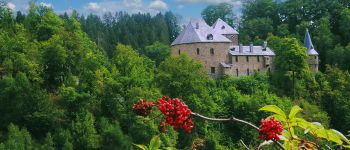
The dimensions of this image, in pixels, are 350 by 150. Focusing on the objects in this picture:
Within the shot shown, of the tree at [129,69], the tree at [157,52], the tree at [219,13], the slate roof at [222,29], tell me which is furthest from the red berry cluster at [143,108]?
the tree at [219,13]

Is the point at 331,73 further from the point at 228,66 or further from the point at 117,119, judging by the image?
the point at 117,119

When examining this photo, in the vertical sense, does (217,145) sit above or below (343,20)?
below

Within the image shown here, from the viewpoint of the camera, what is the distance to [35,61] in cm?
2927

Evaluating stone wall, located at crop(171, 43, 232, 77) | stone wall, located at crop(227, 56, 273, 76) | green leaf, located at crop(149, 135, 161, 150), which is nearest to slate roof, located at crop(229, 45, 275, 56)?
stone wall, located at crop(227, 56, 273, 76)

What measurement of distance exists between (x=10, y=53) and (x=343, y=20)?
2954 centimetres

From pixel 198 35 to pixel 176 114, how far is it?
35.5 meters

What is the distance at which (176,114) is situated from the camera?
6.81 feet

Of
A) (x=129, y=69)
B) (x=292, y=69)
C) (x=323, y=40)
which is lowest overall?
(x=292, y=69)

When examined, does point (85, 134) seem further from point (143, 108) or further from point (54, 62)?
point (143, 108)

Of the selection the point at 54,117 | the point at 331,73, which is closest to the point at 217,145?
the point at 54,117

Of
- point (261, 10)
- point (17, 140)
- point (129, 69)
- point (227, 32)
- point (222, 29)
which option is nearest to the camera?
point (17, 140)

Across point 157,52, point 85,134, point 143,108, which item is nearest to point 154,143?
point 143,108

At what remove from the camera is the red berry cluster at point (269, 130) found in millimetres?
2015

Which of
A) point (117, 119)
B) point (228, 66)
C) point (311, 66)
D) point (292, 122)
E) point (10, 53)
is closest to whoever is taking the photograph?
point (292, 122)
